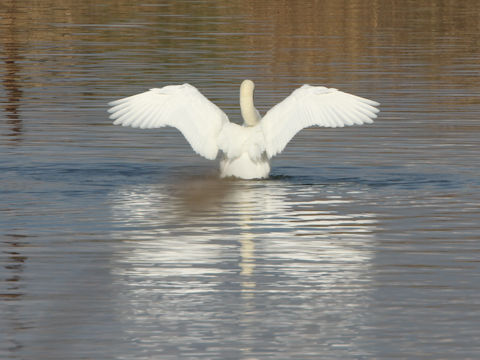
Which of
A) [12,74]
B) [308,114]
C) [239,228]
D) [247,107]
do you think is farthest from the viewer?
[12,74]

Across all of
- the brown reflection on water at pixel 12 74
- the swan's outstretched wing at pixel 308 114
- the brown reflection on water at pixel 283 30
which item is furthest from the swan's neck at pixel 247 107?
the brown reflection on water at pixel 283 30

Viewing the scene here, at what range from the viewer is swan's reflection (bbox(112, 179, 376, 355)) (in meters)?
11.3

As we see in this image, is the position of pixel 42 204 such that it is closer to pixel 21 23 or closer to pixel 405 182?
pixel 405 182

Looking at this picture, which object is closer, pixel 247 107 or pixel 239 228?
pixel 239 228

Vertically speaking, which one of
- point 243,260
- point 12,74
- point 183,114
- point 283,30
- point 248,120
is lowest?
point 243,260

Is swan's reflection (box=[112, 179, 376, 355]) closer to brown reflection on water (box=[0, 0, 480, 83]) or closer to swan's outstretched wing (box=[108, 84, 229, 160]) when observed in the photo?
swan's outstretched wing (box=[108, 84, 229, 160])

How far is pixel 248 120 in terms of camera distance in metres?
20.0

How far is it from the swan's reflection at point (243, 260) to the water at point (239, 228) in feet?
0.09

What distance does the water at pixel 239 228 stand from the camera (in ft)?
36.1

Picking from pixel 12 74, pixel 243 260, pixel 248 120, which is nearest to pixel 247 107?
pixel 248 120

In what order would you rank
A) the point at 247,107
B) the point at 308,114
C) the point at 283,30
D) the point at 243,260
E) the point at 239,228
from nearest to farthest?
the point at 243,260 → the point at 239,228 → the point at 308,114 → the point at 247,107 → the point at 283,30

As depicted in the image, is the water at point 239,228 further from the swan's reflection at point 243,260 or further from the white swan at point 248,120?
the white swan at point 248,120

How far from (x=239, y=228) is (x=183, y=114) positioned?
4.59 metres

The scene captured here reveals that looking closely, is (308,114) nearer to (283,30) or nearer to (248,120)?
(248,120)
